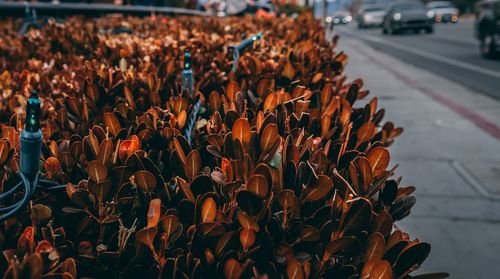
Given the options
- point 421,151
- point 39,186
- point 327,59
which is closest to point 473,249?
point 327,59

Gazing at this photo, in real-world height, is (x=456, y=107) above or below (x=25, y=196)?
below

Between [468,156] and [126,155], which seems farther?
[468,156]

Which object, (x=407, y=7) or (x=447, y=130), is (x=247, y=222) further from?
(x=407, y=7)

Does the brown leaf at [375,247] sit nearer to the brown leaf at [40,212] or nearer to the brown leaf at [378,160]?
the brown leaf at [378,160]

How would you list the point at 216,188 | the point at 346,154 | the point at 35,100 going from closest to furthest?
1. the point at 35,100
2. the point at 216,188
3. the point at 346,154

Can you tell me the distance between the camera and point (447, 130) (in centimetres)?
884

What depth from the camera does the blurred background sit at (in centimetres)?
502

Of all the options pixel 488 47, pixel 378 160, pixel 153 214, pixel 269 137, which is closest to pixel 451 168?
pixel 378 160

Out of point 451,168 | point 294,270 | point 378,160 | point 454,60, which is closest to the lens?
point 294,270

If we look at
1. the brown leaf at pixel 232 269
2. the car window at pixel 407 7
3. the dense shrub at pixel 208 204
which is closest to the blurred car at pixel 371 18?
the car window at pixel 407 7

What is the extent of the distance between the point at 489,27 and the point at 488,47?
96 centimetres

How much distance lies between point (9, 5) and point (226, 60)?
596cm

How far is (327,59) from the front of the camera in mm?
4242

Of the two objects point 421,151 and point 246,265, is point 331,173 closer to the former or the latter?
point 246,265
